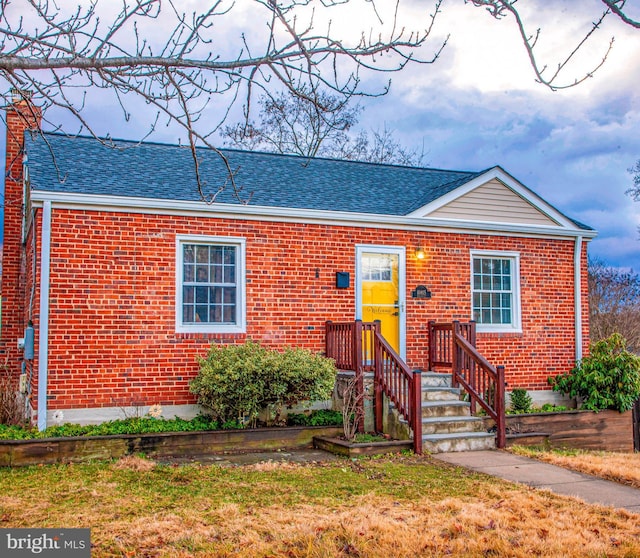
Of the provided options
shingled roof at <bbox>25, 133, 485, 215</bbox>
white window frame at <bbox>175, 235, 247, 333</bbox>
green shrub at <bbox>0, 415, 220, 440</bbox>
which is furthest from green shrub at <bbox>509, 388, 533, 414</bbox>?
green shrub at <bbox>0, 415, 220, 440</bbox>

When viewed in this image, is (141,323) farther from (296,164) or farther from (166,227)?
(296,164)

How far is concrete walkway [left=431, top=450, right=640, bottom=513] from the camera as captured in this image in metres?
7.45

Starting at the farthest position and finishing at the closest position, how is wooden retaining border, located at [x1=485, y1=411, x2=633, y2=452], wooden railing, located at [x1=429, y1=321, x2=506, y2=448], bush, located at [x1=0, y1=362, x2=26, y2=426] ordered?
wooden retaining border, located at [x1=485, y1=411, x2=633, y2=452]
bush, located at [x1=0, y1=362, x2=26, y2=426]
wooden railing, located at [x1=429, y1=321, x2=506, y2=448]

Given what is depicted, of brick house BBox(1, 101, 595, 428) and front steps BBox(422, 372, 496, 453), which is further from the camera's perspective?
brick house BBox(1, 101, 595, 428)

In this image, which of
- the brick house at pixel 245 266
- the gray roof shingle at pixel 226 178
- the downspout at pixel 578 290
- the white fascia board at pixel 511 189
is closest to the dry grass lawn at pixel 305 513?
the brick house at pixel 245 266

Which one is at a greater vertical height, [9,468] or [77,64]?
[77,64]

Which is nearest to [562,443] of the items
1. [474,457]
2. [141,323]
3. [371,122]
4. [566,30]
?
[474,457]

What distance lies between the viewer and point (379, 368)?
35.6ft

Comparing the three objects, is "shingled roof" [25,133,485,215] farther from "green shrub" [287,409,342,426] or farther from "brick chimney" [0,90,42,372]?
"green shrub" [287,409,342,426]

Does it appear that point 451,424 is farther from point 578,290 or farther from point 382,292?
point 578,290

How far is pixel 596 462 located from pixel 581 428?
3.06 metres

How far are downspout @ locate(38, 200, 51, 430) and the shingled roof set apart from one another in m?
0.53

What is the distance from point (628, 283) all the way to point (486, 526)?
18605 millimetres

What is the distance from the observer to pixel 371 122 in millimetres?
30234
